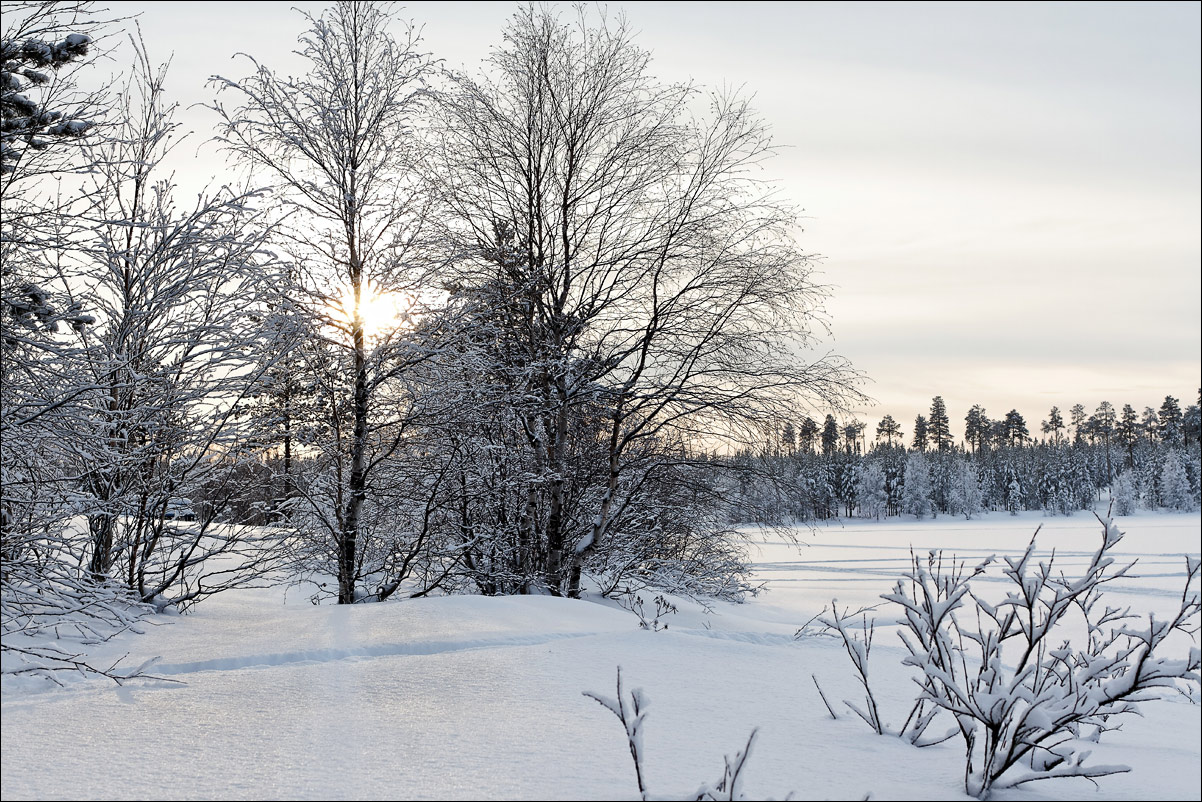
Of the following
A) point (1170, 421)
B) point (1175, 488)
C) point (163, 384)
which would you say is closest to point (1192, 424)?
point (1170, 421)

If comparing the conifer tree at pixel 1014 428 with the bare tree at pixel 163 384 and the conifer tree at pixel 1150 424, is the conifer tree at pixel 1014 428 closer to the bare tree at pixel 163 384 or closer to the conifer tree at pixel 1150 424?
the conifer tree at pixel 1150 424

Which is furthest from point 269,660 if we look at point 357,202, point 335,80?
point 335,80

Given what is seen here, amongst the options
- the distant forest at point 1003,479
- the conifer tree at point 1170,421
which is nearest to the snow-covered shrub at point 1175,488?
the distant forest at point 1003,479

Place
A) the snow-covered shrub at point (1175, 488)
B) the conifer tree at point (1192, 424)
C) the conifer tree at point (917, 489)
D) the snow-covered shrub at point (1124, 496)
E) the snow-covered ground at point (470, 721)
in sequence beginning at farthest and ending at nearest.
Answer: the conifer tree at point (1192, 424)
the conifer tree at point (917, 489)
the snow-covered shrub at point (1175, 488)
the snow-covered shrub at point (1124, 496)
the snow-covered ground at point (470, 721)

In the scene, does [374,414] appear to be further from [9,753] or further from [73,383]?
[9,753]

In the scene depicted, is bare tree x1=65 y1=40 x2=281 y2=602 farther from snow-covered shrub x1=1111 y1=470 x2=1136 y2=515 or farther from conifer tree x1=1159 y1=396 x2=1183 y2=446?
conifer tree x1=1159 y1=396 x2=1183 y2=446

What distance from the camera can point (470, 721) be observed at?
3963 mm

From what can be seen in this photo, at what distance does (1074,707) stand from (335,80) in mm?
9328

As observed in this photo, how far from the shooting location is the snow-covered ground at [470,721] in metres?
3.18

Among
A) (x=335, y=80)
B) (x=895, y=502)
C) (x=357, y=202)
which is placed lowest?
(x=895, y=502)

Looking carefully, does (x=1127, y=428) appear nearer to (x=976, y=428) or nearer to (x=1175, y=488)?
(x=976, y=428)

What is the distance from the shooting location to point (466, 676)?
4.94 metres

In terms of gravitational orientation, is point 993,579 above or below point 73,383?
below

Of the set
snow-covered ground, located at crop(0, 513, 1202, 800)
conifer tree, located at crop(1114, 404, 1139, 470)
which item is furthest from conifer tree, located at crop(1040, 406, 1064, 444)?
snow-covered ground, located at crop(0, 513, 1202, 800)
